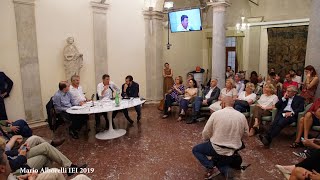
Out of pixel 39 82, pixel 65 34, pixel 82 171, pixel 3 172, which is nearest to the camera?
pixel 3 172

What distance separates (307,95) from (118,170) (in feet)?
14.1

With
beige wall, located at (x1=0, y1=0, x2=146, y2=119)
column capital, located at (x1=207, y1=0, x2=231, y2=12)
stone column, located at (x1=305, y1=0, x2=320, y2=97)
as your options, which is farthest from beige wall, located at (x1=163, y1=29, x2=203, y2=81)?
stone column, located at (x1=305, y1=0, x2=320, y2=97)

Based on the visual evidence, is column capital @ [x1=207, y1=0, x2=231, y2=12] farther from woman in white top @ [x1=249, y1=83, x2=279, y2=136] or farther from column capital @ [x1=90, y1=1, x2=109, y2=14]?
column capital @ [x1=90, y1=1, x2=109, y2=14]

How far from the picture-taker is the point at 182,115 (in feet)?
21.4

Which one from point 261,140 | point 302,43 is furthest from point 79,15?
point 302,43

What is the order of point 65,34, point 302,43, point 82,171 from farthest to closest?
point 302,43
point 65,34
point 82,171

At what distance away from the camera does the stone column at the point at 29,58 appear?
553 centimetres

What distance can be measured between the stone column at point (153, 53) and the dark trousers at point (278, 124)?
14.8 ft

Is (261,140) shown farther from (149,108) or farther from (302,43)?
(302,43)

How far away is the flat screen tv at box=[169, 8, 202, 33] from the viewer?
7281 mm

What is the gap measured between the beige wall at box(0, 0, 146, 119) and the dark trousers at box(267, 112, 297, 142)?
4620mm

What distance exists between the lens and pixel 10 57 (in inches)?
215

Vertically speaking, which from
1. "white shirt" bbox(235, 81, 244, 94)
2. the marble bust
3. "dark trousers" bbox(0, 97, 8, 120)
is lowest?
"dark trousers" bbox(0, 97, 8, 120)

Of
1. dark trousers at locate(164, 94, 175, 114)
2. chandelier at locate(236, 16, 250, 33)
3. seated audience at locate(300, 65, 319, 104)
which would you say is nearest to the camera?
seated audience at locate(300, 65, 319, 104)
